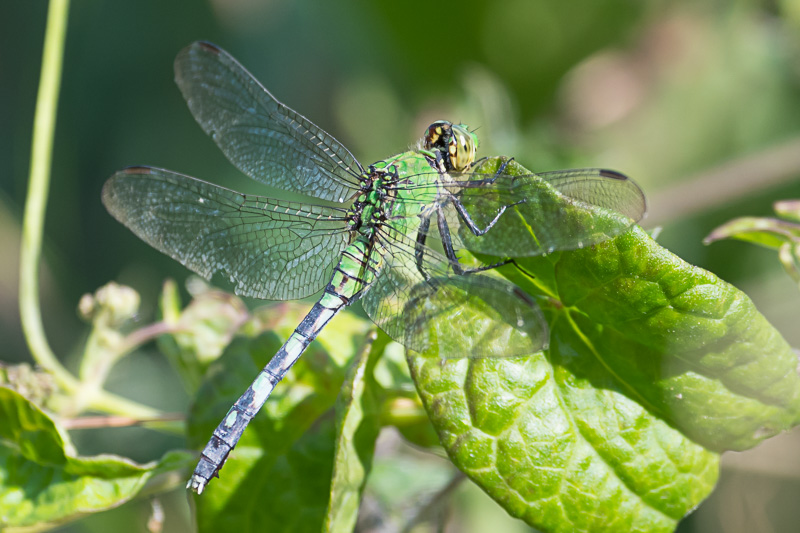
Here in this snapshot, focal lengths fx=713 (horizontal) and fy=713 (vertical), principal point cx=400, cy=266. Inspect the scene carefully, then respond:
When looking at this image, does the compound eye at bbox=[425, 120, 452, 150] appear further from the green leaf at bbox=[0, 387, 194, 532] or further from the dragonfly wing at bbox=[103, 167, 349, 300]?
the green leaf at bbox=[0, 387, 194, 532]

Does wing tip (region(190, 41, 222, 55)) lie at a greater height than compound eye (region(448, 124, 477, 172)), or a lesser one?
lesser

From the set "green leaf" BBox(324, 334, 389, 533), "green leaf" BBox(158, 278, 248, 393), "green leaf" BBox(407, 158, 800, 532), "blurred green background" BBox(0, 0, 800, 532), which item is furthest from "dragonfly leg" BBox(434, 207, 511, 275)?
"blurred green background" BBox(0, 0, 800, 532)

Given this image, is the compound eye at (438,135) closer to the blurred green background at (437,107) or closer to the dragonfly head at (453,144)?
the dragonfly head at (453,144)

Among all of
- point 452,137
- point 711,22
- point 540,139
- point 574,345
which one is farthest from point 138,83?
point 574,345

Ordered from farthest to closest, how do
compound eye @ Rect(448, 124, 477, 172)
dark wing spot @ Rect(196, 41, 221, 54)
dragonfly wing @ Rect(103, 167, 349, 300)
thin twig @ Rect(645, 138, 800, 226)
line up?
thin twig @ Rect(645, 138, 800, 226), dark wing spot @ Rect(196, 41, 221, 54), compound eye @ Rect(448, 124, 477, 172), dragonfly wing @ Rect(103, 167, 349, 300)

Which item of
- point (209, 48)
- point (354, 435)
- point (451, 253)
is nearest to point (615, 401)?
point (354, 435)

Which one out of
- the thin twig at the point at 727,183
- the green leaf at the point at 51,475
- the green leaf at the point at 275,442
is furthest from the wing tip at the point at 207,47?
the thin twig at the point at 727,183
